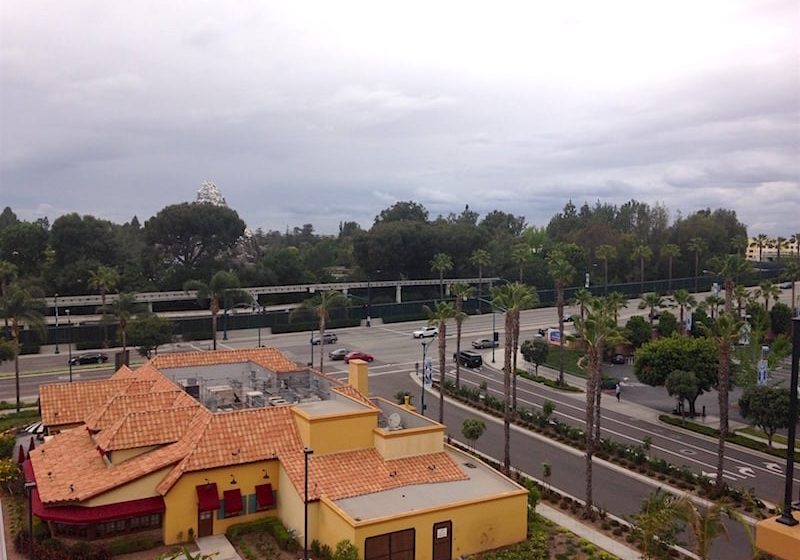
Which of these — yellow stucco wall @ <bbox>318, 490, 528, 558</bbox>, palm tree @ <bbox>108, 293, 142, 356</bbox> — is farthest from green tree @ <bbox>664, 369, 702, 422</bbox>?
palm tree @ <bbox>108, 293, 142, 356</bbox>

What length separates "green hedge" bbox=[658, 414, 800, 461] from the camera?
1703 inches

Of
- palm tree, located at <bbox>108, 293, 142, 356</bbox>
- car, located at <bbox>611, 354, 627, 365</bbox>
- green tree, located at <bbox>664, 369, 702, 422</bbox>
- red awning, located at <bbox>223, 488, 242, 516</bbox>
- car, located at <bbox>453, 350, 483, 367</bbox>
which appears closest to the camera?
red awning, located at <bbox>223, 488, 242, 516</bbox>

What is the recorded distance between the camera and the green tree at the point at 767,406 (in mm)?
40812

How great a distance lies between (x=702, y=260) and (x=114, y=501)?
14596cm

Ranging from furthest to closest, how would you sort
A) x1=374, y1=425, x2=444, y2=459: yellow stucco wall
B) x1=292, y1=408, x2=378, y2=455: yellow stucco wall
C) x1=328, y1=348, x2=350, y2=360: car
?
x1=328, y1=348, x2=350, y2=360: car, x1=374, y1=425, x2=444, y2=459: yellow stucco wall, x1=292, y1=408, x2=378, y2=455: yellow stucco wall

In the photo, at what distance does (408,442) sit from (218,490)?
9.22 meters

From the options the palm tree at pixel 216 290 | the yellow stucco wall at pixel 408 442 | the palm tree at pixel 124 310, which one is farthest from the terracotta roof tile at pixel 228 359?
the palm tree at pixel 216 290

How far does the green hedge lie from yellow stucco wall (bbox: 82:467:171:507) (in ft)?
119

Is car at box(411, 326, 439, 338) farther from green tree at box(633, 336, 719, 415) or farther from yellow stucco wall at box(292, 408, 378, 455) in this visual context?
yellow stucco wall at box(292, 408, 378, 455)

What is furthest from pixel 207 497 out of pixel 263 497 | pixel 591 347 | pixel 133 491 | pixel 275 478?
pixel 591 347

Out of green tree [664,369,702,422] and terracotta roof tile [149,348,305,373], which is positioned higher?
terracotta roof tile [149,348,305,373]

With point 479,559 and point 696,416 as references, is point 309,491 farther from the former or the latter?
point 696,416

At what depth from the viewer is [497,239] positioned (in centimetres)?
14050

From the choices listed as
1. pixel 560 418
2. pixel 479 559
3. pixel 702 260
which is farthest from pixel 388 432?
pixel 702 260
